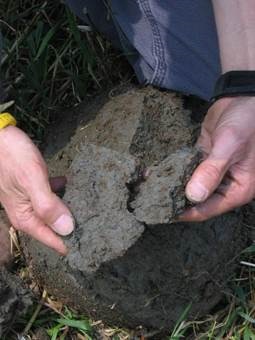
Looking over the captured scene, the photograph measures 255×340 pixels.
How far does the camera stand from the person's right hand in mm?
1615

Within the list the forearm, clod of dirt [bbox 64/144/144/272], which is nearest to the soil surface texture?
clod of dirt [bbox 64/144/144/272]

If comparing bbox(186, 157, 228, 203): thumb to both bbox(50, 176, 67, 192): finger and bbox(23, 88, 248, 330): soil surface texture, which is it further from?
bbox(50, 176, 67, 192): finger

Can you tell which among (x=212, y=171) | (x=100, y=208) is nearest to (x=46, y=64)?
(x=100, y=208)

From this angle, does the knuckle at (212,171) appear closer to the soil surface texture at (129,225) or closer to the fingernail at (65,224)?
the soil surface texture at (129,225)

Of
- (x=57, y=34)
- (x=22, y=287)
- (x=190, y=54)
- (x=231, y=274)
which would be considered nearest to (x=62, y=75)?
(x=57, y=34)

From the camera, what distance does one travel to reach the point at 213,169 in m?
1.56

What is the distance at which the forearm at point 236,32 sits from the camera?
5.70 ft

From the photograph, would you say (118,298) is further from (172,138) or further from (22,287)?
(172,138)

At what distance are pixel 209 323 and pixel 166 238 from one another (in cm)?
36

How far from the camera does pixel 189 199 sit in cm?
157

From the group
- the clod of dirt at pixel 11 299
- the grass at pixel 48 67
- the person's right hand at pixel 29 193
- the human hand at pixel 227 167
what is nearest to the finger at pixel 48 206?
the person's right hand at pixel 29 193

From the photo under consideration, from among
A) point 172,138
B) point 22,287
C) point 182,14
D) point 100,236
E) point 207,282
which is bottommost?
point 207,282

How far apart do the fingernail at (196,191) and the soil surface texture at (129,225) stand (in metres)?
Answer: 0.03

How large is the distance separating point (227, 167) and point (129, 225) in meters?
0.28
